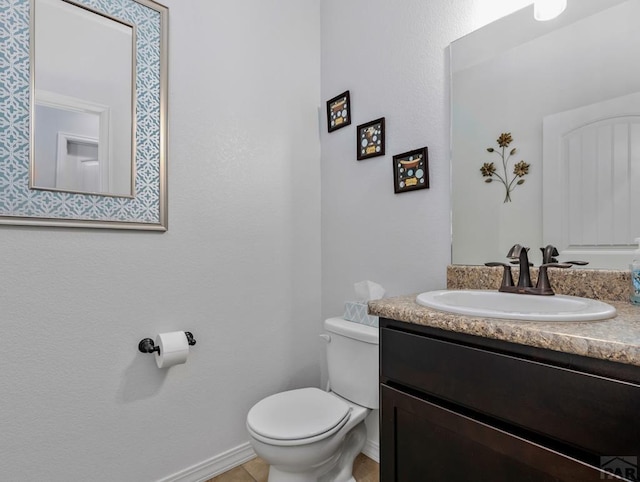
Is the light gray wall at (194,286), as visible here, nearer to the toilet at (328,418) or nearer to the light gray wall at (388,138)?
the light gray wall at (388,138)

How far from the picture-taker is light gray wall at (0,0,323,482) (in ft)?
3.89

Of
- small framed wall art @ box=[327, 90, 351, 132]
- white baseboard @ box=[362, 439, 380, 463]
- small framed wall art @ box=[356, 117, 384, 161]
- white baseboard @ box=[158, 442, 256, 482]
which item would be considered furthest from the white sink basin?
white baseboard @ box=[158, 442, 256, 482]

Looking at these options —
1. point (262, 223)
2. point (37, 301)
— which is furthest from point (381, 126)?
point (37, 301)

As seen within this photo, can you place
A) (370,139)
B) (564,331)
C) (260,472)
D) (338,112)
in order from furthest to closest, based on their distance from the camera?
(338,112), (370,139), (260,472), (564,331)

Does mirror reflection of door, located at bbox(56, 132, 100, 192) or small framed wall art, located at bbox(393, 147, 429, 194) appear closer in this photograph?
mirror reflection of door, located at bbox(56, 132, 100, 192)

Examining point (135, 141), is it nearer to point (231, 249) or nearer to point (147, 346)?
point (231, 249)

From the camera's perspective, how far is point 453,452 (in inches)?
32.5

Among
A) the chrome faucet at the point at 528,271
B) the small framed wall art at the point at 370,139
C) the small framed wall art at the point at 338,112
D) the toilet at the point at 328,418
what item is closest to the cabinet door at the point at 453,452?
the toilet at the point at 328,418

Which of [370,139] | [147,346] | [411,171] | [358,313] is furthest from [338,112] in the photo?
[147,346]

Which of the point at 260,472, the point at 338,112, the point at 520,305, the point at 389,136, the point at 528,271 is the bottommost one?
the point at 260,472

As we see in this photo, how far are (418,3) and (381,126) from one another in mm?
563

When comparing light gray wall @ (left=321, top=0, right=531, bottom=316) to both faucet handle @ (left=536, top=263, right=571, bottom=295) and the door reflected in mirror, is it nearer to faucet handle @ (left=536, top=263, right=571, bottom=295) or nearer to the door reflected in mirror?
faucet handle @ (left=536, top=263, right=571, bottom=295)

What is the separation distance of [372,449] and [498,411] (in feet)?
3.83

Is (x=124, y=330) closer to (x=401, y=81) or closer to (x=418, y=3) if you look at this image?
(x=401, y=81)
